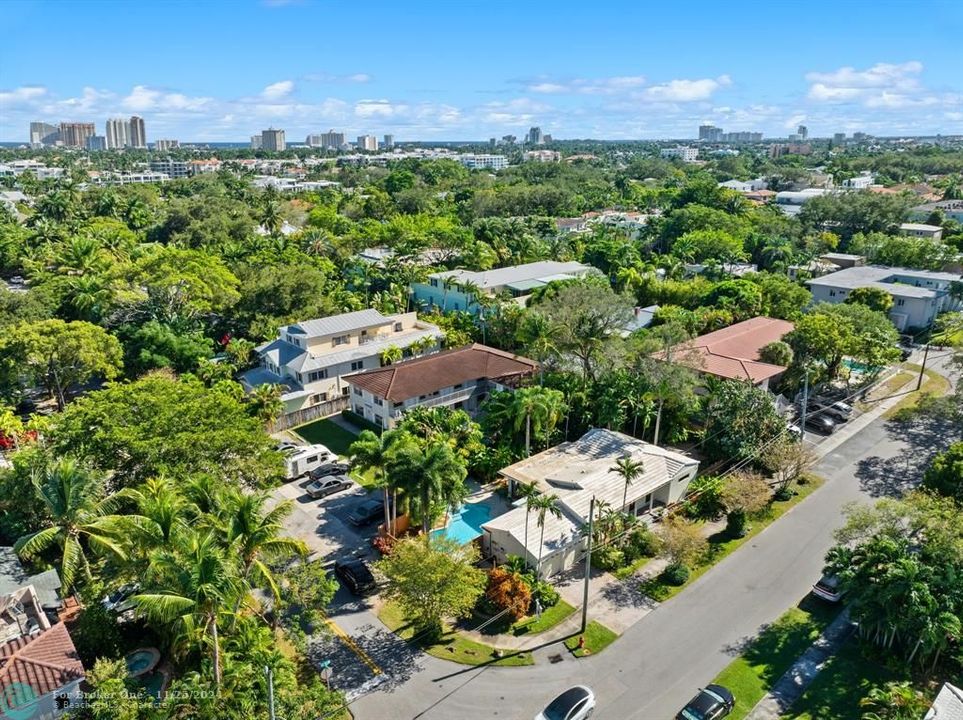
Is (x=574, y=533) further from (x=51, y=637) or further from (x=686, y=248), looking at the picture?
(x=686, y=248)

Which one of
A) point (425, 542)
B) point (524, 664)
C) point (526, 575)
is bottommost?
point (524, 664)

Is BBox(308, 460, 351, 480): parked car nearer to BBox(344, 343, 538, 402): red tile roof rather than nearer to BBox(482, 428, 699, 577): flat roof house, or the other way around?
BBox(344, 343, 538, 402): red tile roof

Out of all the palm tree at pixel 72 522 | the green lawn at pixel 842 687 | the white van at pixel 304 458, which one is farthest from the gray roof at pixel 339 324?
the green lawn at pixel 842 687

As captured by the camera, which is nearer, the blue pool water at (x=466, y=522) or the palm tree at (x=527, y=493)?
the palm tree at (x=527, y=493)

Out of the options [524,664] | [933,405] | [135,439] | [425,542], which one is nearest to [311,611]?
[425,542]

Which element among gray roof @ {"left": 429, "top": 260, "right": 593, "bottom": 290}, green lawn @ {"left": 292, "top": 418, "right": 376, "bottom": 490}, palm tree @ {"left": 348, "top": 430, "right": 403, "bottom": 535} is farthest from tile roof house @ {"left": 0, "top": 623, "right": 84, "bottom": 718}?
gray roof @ {"left": 429, "top": 260, "right": 593, "bottom": 290}

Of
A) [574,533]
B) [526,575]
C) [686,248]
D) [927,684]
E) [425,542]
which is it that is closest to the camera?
[927,684]

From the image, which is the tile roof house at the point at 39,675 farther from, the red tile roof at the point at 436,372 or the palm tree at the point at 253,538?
the red tile roof at the point at 436,372
